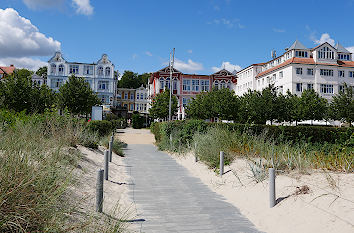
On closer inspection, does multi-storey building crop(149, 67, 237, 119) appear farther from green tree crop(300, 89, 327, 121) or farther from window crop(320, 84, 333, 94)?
green tree crop(300, 89, 327, 121)

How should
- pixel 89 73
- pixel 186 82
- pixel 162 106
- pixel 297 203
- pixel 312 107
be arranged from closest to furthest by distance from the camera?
pixel 297 203 < pixel 312 107 < pixel 162 106 < pixel 89 73 < pixel 186 82

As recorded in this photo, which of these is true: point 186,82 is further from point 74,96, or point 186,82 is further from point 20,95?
point 20,95

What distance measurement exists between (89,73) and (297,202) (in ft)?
185

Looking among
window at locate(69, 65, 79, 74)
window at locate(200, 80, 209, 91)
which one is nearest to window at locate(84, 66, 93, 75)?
window at locate(69, 65, 79, 74)

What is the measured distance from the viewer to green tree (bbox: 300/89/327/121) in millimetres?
35500

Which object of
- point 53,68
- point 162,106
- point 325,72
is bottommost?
point 162,106

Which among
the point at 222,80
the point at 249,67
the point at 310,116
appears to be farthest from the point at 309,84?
the point at 222,80

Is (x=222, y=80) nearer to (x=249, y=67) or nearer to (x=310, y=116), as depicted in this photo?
(x=249, y=67)

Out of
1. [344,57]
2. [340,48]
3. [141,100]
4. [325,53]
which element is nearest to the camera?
[325,53]

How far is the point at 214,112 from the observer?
39.7 m

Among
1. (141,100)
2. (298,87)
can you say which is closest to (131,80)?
(141,100)

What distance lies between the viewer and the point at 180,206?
6520 mm

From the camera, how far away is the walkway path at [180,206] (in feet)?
17.4

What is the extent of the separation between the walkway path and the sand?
A: 1.22ft
